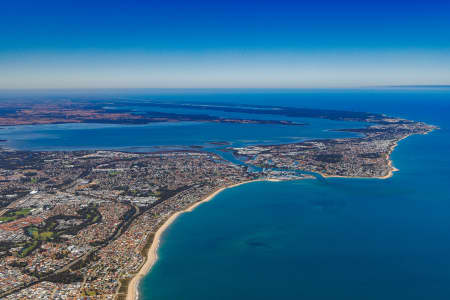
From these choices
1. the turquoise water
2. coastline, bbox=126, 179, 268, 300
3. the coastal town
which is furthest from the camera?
the coastal town

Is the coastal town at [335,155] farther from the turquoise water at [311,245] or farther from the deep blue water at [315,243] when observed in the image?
the turquoise water at [311,245]

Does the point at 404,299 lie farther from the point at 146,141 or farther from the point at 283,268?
the point at 146,141

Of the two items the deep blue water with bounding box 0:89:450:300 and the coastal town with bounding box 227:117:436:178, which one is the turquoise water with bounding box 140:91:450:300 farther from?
the coastal town with bounding box 227:117:436:178

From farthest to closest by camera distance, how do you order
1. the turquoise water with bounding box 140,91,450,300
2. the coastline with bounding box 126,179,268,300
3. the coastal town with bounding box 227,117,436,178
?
the coastal town with bounding box 227,117,436,178, the turquoise water with bounding box 140,91,450,300, the coastline with bounding box 126,179,268,300

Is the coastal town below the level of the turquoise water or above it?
above

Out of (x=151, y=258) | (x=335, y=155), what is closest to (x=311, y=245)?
(x=151, y=258)

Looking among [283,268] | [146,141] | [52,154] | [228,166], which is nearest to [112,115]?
[146,141]

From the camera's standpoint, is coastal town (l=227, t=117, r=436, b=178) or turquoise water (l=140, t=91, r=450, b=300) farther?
coastal town (l=227, t=117, r=436, b=178)

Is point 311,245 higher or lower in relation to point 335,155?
lower

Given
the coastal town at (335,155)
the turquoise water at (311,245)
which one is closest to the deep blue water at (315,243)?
the turquoise water at (311,245)

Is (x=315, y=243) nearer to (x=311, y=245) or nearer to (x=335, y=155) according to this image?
(x=311, y=245)

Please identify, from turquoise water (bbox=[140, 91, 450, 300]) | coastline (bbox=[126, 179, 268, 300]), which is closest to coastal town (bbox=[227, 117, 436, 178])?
turquoise water (bbox=[140, 91, 450, 300])
